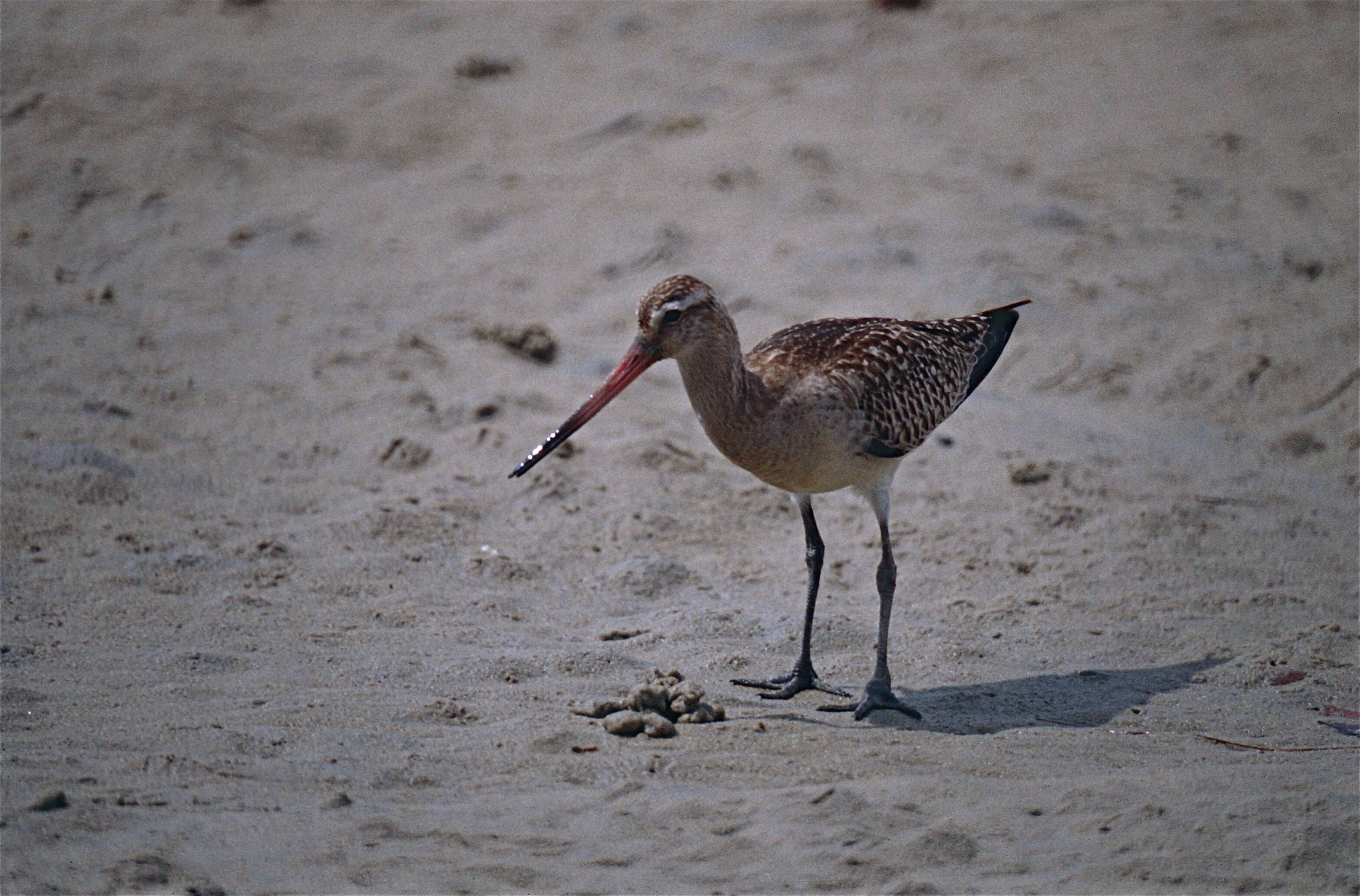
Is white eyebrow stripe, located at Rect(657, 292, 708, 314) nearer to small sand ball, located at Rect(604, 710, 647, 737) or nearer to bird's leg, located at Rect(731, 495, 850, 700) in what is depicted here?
bird's leg, located at Rect(731, 495, 850, 700)

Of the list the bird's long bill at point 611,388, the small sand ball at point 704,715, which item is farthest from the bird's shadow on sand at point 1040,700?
the bird's long bill at point 611,388

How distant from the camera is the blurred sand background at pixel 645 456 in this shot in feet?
14.7

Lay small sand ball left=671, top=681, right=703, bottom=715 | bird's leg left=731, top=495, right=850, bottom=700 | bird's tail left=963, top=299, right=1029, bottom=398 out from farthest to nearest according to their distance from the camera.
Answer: bird's tail left=963, top=299, right=1029, bottom=398, bird's leg left=731, top=495, right=850, bottom=700, small sand ball left=671, top=681, right=703, bottom=715

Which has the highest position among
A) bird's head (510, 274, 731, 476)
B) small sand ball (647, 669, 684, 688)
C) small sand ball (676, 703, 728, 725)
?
bird's head (510, 274, 731, 476)

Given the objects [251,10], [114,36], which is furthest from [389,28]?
[114,36]

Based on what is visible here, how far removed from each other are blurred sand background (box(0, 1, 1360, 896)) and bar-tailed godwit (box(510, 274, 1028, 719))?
428 millimetres

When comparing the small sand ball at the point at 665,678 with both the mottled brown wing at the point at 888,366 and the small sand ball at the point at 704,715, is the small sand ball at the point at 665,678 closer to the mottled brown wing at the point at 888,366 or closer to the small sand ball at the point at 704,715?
the small sand ball at the point at 704,715

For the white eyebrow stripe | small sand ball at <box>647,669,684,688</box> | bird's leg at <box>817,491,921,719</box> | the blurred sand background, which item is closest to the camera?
the blurred sand background

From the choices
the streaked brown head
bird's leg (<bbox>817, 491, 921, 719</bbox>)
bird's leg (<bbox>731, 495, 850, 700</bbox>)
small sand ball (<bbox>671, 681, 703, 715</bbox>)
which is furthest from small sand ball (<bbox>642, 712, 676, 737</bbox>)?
the streaked brown head

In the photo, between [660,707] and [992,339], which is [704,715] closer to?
[660,707]

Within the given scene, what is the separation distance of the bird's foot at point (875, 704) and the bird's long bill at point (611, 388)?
4.54ft

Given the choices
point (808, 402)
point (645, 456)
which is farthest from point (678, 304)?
point (645, 456)

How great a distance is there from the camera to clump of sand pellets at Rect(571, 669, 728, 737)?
16.7 feet

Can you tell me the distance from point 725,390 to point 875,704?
142cm
